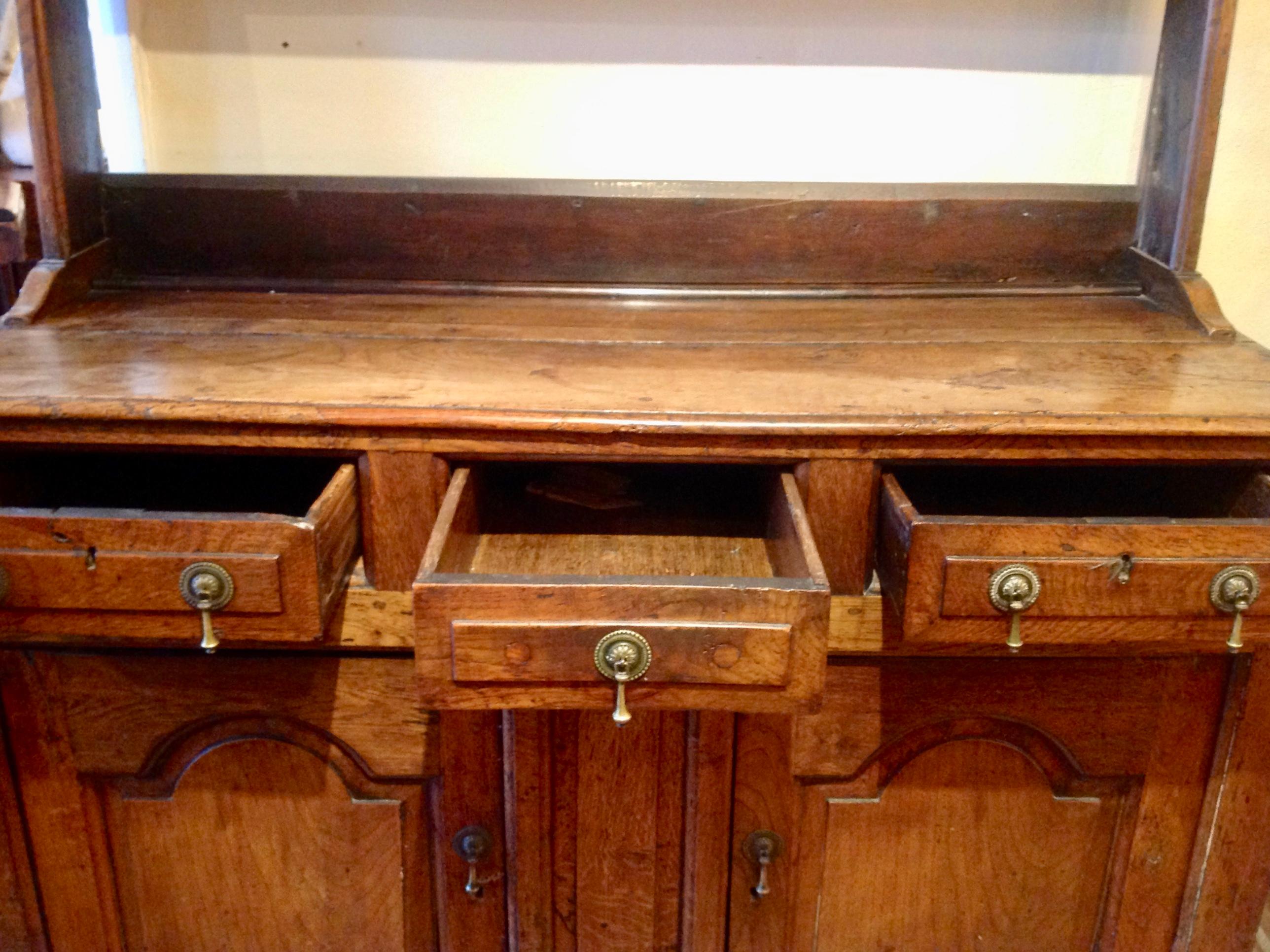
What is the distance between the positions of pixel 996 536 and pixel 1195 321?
0.51 m

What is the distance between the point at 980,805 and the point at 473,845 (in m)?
0.50

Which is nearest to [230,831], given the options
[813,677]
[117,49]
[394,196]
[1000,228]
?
[813,677]

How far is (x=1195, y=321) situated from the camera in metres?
1.13

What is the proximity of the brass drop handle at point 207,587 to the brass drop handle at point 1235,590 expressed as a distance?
0.77 meters

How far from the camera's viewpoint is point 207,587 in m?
0.80

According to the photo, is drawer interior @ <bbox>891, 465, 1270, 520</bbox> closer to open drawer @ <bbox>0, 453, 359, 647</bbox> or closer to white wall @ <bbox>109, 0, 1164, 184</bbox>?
white wall @ <bbox>109, 0, 1164, 184</bbox>

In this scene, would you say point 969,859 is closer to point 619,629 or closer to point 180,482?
point 619,629

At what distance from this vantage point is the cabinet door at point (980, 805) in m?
0.99

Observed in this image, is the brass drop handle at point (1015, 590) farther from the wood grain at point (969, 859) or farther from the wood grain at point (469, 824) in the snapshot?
A: the wood grain at point (469, 824)

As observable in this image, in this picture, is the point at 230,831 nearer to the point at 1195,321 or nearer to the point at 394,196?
the point at 394,196

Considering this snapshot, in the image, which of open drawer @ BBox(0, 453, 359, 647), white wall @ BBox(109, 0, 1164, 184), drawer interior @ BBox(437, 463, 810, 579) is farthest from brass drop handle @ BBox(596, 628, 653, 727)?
white wall @ BBox(109, 0, 1164, 184)

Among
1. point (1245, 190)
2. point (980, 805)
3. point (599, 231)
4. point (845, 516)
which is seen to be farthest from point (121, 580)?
point (1245, 190)

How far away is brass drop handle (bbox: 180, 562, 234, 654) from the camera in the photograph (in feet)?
2.63

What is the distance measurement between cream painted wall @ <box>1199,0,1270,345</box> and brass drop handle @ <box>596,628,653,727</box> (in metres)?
1.08
